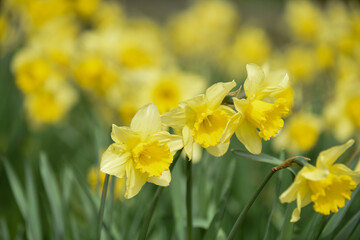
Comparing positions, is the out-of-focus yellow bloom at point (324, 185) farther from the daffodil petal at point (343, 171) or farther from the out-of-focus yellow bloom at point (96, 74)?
the out-of-focus yellow bloom at point (96, 74)

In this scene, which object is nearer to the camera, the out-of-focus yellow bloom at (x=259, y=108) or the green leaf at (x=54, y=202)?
the out-of-focus yellow bloom at (x=259, y=108)

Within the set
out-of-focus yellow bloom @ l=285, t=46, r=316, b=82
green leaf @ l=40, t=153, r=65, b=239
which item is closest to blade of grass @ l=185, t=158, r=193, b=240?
green leaf @ l=40, t=153, r=65, b=239

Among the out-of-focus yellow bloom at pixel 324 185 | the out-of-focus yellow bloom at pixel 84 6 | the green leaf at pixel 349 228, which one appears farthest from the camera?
the out-of-focus yellow bloom at pixel 84 6

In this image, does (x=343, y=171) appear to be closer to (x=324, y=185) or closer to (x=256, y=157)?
(x=324, y=185)

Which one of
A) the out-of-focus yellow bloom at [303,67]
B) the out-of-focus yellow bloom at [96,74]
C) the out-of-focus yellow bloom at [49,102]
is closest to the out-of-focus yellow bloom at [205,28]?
the out-of-focus yellow bloom at [303,67]

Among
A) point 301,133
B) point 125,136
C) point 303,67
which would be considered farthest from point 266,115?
point 303,67
